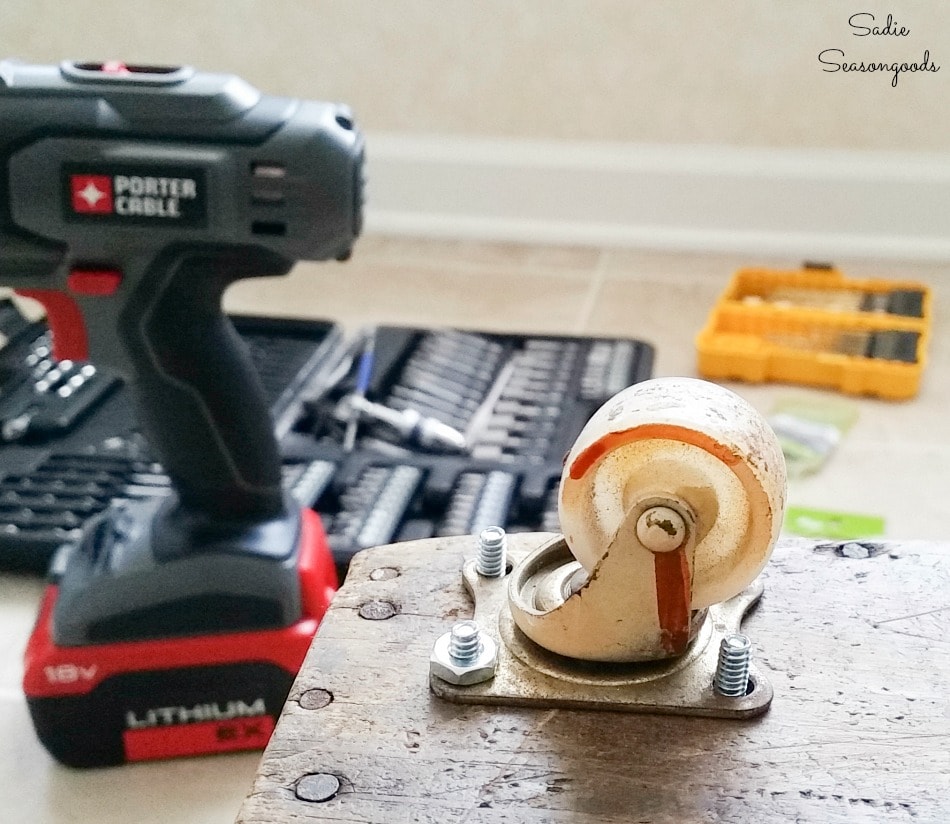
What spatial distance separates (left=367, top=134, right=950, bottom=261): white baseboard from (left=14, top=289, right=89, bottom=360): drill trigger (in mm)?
907

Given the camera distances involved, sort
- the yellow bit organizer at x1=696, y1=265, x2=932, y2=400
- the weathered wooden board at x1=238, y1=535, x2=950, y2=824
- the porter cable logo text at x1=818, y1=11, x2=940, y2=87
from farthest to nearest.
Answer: the porter cable logo text at x1=818, y1=11, x2=940, y2=87, the yellow bit organizer at x1=696, y1=265, x2=932, y2=400, the weathered wooden board at x1=238, y1=535, x2=950, y2=824

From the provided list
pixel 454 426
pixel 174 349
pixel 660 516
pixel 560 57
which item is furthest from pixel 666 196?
pixel 660 516

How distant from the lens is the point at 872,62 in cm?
138

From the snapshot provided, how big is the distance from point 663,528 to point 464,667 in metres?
0.11

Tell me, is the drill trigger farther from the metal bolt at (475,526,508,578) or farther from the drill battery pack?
the metal bolt at (475,526,508,578)

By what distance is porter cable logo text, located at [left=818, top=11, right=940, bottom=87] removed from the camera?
4.45ft

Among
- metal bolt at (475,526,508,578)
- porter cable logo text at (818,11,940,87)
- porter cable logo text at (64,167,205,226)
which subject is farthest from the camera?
porter cable logo text at (818,11,940,87)

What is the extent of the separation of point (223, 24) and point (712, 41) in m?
0.68

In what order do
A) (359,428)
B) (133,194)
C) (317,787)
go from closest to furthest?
(317,787), (133,194), (359,428)

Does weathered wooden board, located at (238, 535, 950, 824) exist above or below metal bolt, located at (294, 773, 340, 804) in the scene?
below

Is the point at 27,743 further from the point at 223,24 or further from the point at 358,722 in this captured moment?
the point at 223,24

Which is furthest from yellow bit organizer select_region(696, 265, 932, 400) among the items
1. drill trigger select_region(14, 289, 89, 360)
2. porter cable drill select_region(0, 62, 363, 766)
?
drill trigger select_region(14, 289, 89, 360)

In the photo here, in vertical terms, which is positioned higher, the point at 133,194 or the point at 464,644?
the point at 133,194

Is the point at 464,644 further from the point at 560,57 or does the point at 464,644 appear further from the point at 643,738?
the point at 560,57
